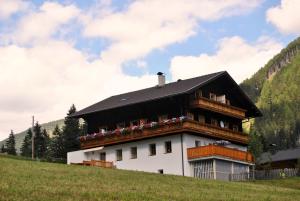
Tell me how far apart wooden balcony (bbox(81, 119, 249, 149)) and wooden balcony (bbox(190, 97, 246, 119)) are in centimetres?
164

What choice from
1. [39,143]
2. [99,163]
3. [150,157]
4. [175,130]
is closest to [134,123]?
[150,157]

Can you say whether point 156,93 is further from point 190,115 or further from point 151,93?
point 190,115

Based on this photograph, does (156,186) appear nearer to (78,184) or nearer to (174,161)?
(78,184)

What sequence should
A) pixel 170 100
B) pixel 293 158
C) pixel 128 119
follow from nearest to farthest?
pixel 170 100 → pixel 128 119 → pixel 293 158

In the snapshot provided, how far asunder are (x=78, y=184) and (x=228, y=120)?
36829 mm

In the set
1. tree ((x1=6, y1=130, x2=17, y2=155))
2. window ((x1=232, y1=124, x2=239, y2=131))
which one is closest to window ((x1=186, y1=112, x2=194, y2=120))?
window ((x1=232, y1=124, x2=239, y2=131))

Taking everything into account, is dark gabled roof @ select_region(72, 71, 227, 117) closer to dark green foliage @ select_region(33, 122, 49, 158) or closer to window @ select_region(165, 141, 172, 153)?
window @ select_region(165, 141, 172, 153)

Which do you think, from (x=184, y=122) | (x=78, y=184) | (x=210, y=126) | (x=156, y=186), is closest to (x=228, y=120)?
(x=210, y=126)

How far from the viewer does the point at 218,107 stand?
5547 cm

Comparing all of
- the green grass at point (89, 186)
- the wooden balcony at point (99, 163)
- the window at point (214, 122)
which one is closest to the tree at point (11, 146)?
the wooden balcony at point (99, 163)

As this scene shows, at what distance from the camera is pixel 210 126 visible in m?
53.7

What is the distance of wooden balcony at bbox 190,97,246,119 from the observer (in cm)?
5256

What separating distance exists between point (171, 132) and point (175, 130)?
20.5 inches

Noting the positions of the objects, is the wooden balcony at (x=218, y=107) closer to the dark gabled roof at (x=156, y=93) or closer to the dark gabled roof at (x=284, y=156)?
the dark gabled roof at (x=156, y=93)
